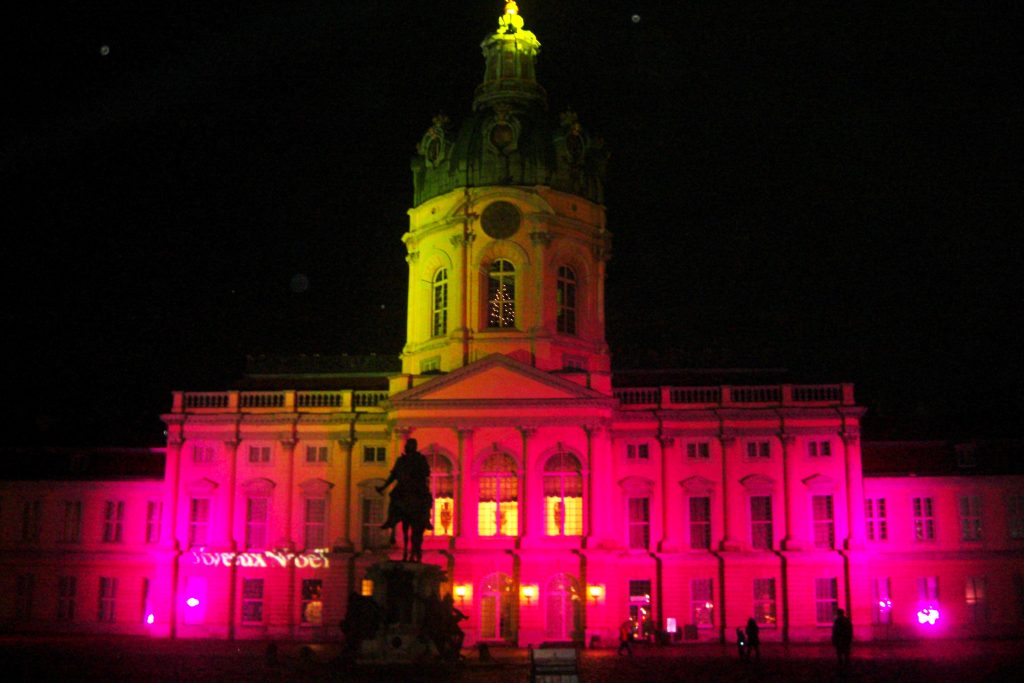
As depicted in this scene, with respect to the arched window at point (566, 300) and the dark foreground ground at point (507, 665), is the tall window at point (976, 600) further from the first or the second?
the arched window at point (566, 300)

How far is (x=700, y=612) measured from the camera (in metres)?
53.0

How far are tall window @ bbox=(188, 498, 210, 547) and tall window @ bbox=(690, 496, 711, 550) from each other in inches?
824

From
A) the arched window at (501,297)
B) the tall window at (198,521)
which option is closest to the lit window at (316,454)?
the tall window at (198,521)

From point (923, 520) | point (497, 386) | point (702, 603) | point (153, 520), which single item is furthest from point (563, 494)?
point (153, 520)

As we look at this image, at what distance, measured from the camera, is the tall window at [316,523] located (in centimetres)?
5488

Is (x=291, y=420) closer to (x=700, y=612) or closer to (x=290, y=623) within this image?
(x=290, y=623)

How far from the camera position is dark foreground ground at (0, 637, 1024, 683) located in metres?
29.4

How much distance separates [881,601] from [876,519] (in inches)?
137

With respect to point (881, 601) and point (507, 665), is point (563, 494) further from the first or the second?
point (507, 665)

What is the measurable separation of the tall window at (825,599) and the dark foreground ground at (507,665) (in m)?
5.67

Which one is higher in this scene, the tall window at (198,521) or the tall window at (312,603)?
the tall window at (198,521)

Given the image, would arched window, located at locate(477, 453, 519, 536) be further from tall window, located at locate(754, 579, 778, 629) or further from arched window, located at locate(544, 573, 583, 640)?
tall window, located at locate(754, 579, 778, 629)

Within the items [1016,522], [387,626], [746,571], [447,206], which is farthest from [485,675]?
[1016,522]

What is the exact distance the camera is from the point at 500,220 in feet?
181
